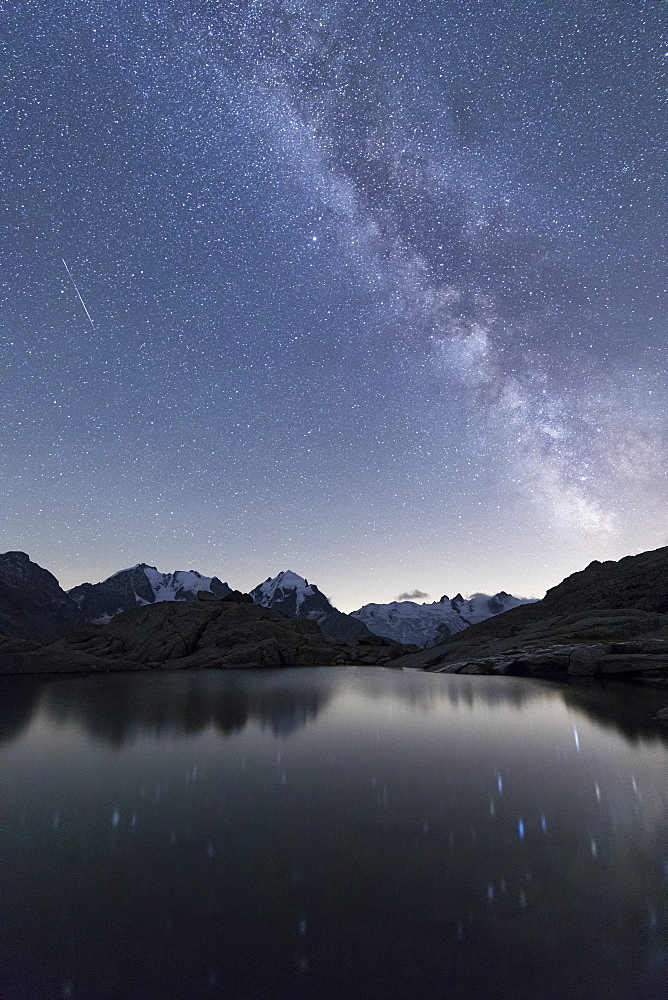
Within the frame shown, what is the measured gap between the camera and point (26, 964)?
196 inches

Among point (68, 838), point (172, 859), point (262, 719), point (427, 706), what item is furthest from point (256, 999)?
point (427, 706)

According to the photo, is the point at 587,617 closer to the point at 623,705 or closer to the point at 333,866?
the point at 623,705

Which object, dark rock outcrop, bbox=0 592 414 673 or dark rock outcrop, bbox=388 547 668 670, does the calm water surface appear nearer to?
dark rock outcrop, bbox=388 547 668 670

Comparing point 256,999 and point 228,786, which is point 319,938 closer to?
point 256,999

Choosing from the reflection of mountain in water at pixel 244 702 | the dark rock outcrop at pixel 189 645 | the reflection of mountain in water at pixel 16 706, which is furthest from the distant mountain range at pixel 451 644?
the reflection of mountain in water at pixel 16 706

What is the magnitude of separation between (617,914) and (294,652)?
2580 inches

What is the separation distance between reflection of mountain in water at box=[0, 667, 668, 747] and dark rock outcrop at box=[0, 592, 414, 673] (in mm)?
13452

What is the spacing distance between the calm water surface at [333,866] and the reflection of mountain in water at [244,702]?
2159 millimetres

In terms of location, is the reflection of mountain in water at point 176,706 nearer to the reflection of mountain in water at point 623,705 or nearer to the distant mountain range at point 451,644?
the reflection of mountain in water at point 623,705

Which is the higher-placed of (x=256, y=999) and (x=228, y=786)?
(x=256, y=999)

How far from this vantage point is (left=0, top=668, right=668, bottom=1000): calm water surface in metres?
4.77

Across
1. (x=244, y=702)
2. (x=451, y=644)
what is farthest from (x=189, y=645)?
(x=451, y=644)

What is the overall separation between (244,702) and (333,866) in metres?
20.8

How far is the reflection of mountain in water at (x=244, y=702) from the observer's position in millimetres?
18781
